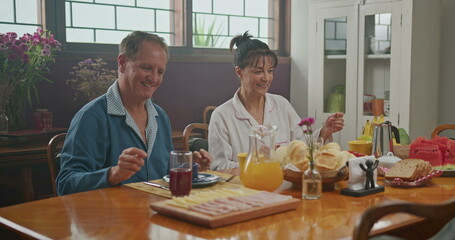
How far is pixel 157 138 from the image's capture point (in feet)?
7.41

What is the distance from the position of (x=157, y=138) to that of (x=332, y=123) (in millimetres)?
799

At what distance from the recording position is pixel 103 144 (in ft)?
6.76

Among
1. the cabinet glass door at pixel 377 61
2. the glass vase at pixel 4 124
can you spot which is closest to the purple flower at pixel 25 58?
the glass vase at pixel 4 124

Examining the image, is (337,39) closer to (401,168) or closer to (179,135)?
(179,135)

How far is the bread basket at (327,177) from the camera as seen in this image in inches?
71.6

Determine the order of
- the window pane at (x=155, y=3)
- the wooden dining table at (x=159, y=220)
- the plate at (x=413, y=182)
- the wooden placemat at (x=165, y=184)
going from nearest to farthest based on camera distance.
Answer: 1. the wooden dining table at (x=159, y=220)
2. the wooden placemat at (x=165, y=184)
3. the plate at (x=413, y=182)
4. the window pane at (x=155, y=3)

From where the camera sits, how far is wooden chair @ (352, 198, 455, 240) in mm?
1161

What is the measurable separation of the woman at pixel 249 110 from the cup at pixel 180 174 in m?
0.88

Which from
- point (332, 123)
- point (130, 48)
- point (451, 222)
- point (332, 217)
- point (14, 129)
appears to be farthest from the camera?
point (14, 129)

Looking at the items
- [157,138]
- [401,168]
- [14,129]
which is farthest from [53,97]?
[401,168]

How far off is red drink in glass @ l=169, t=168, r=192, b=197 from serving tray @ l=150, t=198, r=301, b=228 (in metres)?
0.13

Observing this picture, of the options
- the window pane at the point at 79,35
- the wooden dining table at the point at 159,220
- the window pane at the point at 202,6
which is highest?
the window pane at the point at 202,6

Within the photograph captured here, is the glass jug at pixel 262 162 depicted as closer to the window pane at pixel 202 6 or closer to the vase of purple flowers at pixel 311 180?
the vase of purple flowers at pixel 311 180

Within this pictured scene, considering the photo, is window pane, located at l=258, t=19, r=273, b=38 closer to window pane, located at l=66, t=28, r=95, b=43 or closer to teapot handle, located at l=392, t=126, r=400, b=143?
window pane, located at l=66, t=28, r=95, b=43
